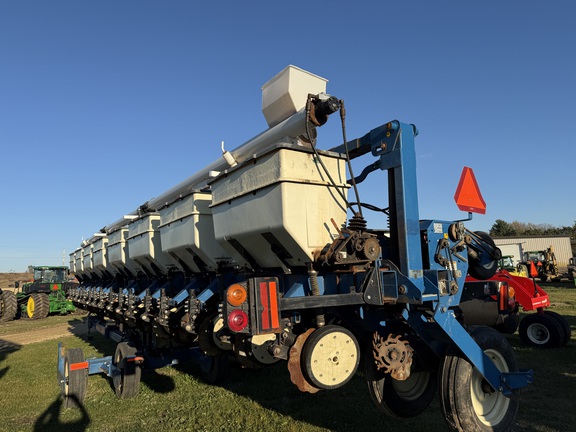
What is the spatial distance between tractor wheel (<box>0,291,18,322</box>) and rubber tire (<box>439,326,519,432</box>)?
71.1ft

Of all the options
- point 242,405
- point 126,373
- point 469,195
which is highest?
point 469,195

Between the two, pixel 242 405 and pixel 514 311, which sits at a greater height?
pixel 514 311

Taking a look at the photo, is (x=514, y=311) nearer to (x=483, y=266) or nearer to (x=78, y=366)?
(x=483, y=266)

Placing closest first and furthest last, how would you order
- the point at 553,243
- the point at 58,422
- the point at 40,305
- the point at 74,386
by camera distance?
the point at 58,422 < the point at 74,386 < the point at 40,305 < the point at 553,243

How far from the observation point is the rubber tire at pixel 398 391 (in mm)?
3797

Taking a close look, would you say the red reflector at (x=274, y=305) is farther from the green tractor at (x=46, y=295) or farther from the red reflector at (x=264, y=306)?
the green tractor at (x=46, y=295)

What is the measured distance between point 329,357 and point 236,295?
0.90 meters

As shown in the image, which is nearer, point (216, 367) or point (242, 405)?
point (242, 405)

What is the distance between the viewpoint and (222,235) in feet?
13.8

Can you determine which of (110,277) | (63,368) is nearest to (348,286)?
(63,368)

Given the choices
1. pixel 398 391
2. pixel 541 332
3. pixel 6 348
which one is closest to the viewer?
pixel 398 391

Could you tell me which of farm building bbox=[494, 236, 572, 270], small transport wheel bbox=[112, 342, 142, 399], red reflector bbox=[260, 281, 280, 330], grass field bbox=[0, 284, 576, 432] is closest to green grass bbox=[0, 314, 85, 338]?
grass field bbox=[0, 284, 576, 432]

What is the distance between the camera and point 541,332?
8000mm

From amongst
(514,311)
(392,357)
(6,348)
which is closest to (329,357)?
(392,357)
